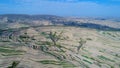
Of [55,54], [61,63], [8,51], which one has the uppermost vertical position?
[8,51]

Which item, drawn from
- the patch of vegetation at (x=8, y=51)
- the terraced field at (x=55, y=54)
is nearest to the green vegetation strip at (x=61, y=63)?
the terraced field at (x=55, y=54)

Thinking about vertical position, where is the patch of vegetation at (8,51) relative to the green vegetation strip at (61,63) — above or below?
above

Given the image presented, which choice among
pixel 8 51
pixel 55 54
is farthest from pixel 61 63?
pixel 8 51

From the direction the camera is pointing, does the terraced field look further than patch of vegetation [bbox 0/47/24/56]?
No

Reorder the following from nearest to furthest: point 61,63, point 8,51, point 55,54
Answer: point 61,63, point 55,54, point 8,51

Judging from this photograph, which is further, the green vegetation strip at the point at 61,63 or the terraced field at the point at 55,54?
the terraced field at the point at 55,54

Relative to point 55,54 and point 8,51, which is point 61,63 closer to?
point 55,54

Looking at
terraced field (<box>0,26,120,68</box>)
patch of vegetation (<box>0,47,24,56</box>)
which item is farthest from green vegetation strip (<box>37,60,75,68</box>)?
patch of vegetation (<box>0,47,24,56</box>)

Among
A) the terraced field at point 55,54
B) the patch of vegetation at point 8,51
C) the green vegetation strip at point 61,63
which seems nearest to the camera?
the green vegetation strip at point 61,63

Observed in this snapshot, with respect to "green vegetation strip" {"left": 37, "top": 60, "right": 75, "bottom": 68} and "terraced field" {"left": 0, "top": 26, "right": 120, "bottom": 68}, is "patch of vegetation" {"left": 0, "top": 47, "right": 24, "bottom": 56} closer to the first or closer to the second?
"terraced field" {"left": 0, "top": 26, "right": 120, "bottom": 68}

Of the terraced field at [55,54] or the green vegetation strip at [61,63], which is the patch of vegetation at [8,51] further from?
the green vegetation strip at [61,63]

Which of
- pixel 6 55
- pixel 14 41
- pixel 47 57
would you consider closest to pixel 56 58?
→ pixel 47 57

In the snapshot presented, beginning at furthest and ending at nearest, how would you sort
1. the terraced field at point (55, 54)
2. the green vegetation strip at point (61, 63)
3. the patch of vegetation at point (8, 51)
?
the patch of vegetation at point (8, 51)
the terraced field at point (55, 54)
the green vegetation strip at point (61, 63)
